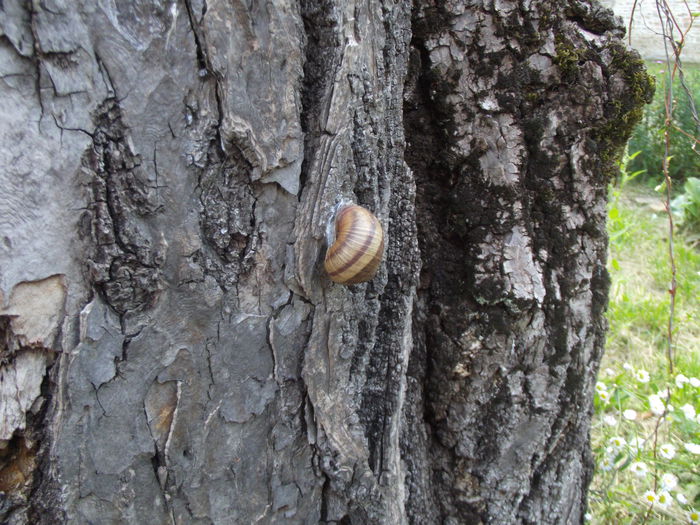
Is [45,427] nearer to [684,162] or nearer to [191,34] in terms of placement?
[191,34]

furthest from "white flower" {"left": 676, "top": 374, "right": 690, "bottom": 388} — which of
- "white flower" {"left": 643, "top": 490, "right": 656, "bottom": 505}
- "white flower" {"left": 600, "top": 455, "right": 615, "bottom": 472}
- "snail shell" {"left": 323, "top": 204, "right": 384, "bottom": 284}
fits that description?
"snail shell" {"left": 323, "top": 204, "right": 384, "bottom": 284}

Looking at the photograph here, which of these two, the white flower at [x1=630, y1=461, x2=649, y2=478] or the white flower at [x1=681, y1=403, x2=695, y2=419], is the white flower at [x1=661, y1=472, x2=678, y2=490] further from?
the white flower at [x1=681, y1=403, x2=695, y2=419]

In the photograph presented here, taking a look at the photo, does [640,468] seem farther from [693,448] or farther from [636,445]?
[693,448]

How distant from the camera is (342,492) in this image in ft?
4.42

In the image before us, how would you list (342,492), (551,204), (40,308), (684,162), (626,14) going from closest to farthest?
(40,308)
(342,492)
(551,204)
(626,14)
(684,162)

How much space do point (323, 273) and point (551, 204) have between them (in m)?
0.73

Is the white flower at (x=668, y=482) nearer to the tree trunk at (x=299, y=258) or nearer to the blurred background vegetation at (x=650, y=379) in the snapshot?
the blurred background vegetation at (x=650, y=379)

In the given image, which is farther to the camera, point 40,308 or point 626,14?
point 626,14

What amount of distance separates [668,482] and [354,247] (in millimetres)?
2044

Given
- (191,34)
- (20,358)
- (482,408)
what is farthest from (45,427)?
(482,408)

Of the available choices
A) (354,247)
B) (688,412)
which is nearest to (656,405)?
(688,412)

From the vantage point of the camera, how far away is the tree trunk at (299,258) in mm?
959

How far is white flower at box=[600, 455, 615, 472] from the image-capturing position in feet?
7.95

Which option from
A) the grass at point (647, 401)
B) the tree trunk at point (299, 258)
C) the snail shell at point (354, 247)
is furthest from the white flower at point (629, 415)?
the snail shell at point (354, 247)
